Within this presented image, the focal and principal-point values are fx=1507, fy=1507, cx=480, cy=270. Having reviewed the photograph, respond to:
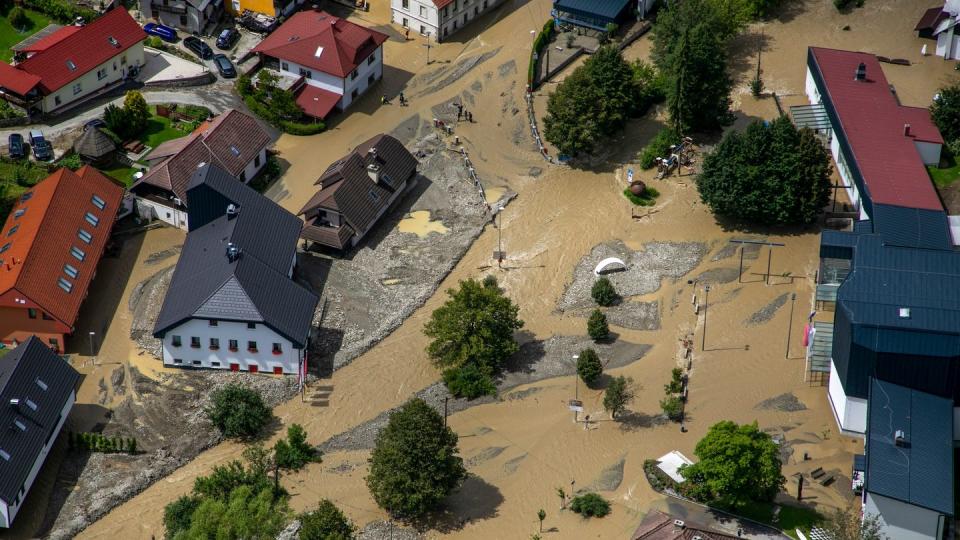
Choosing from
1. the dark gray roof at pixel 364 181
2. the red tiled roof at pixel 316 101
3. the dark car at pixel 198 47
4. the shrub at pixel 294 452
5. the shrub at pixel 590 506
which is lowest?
the shrub at pixel 294 452

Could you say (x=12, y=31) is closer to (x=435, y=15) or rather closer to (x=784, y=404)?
(x=435, y=15)

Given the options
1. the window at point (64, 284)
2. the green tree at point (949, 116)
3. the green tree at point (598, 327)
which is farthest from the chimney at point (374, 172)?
the green tree at point (949, 116)

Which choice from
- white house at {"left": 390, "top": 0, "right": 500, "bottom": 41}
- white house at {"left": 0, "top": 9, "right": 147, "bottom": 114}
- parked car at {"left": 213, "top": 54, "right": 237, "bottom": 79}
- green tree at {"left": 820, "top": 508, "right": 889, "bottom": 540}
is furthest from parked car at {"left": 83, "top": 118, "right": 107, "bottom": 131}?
green tree at {"left": 820, "top": 508, "right": 889, "bottom": 540}

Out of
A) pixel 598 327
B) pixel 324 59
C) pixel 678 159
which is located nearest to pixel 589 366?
pixel 598 327

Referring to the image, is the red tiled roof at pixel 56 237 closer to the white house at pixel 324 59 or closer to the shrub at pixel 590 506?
the white house at pixel 324 59

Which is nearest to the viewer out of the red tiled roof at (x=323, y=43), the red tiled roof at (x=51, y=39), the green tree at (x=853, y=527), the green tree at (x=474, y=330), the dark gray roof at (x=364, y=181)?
the green tree at (x=853, y=527)
